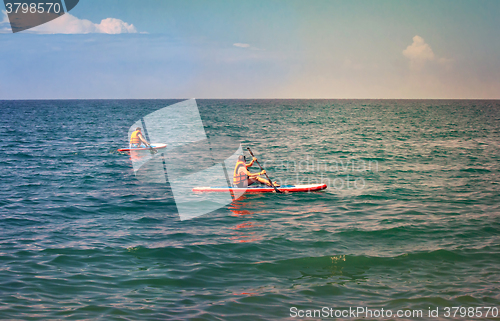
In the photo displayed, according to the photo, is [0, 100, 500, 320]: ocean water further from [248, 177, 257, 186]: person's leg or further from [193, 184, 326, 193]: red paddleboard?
[248, 177, 257, 186]: person's leg

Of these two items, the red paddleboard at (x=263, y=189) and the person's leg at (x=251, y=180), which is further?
the person's leg at (x=251, y=180)

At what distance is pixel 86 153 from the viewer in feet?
102

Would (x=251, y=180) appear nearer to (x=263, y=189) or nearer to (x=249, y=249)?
(x=263, y=189)

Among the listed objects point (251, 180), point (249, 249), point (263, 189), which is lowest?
point (249, 249)

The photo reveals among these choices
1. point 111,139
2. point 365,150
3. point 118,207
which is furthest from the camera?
point 111,139

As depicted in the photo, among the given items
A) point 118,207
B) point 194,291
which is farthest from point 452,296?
point 118,207

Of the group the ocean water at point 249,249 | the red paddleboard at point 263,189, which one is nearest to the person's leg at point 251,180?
the red paddleboard at point 263,189

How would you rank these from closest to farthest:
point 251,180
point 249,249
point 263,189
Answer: point 249,249, point 263,189, point 251,180

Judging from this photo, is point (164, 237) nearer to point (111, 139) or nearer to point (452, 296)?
point (452, 296)

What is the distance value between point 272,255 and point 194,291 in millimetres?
2766

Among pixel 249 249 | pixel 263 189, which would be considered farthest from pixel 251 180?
pixel 249 249

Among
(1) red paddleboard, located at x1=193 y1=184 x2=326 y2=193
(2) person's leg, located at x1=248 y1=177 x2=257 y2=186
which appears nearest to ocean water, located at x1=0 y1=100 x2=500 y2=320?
(1) red paddleboard, located at x1=193 y1=184 x2=326 y2=193

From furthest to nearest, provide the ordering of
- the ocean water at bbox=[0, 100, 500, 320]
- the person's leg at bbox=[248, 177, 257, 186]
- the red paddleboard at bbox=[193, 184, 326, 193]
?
the person's leg at bbox=[248, 177, 257, 186], the red paddleboard at bbox=[193, 184, 326, 193], the ocean water at bbox=[0, 100, 500, 320]

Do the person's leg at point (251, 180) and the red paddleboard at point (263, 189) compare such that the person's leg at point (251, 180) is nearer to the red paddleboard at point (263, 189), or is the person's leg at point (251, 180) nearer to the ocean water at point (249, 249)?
the red paddleboard at point (263, 189)
